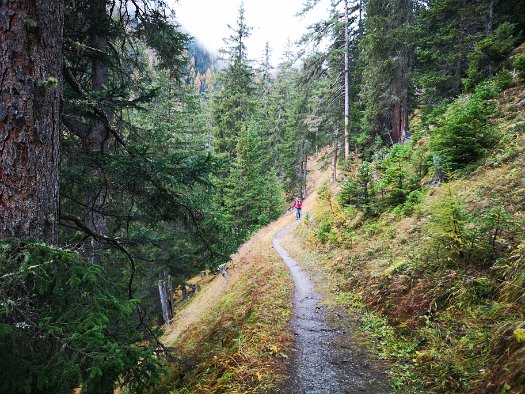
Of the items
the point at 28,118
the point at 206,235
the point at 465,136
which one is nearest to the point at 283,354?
the point at 206,235

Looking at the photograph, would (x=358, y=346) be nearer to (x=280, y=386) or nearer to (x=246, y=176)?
(x=280, y=386)

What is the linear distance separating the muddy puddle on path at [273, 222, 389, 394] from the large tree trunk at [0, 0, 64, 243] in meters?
3.98

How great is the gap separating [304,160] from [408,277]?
3576 cm

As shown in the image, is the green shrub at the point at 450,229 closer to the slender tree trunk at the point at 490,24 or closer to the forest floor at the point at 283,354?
the forest floor at the point at 283,354

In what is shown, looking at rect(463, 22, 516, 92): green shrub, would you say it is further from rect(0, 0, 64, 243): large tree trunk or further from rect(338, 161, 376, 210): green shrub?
rect(0, 0, 64, 243): large tree trunk

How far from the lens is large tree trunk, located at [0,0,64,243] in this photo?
302 cm

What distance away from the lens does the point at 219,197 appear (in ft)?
87.1

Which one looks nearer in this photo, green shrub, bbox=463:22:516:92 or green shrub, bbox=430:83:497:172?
green shrub, bbox=430:83:497:172

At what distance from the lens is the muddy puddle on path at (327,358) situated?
4355 millimetres

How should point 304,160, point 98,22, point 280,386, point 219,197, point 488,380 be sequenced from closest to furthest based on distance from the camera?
point 488,380, point 280,386, point 98,22, point 219,197, point 304,160

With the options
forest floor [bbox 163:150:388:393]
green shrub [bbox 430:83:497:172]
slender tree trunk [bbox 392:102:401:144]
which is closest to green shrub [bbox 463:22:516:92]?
green shrub [bbox 430:83:497:172]

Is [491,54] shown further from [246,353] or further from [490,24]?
[246,353]

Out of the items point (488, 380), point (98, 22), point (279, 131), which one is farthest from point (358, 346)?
point (279, 131)

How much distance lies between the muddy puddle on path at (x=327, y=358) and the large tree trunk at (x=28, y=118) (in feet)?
13.0
